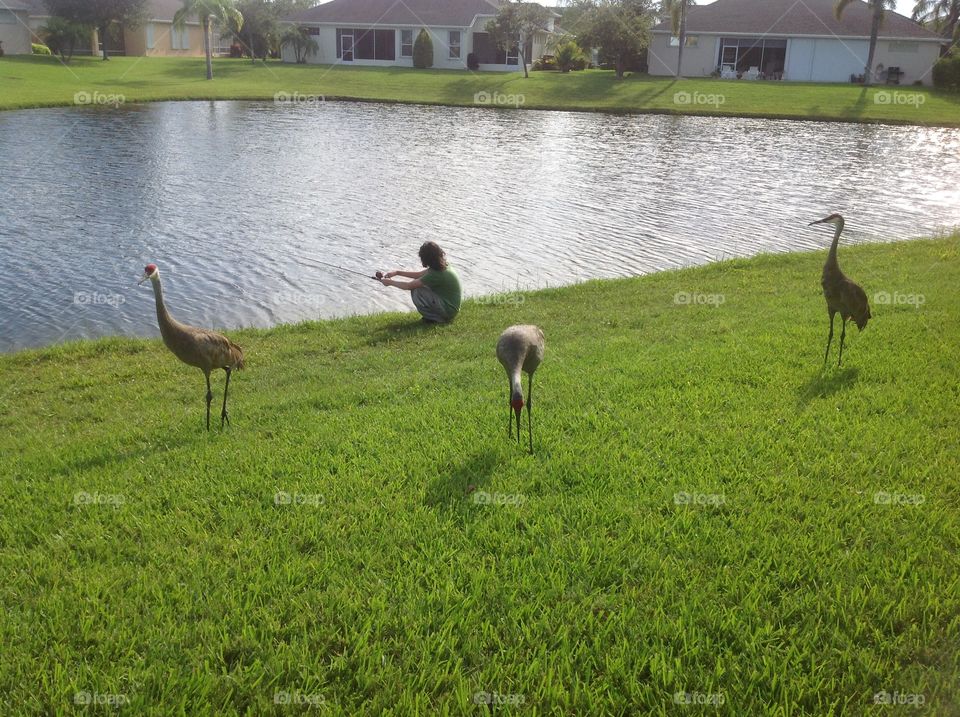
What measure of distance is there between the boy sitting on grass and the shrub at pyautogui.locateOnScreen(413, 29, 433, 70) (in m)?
62.4

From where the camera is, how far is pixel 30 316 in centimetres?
1413

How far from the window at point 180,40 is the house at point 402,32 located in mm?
13766

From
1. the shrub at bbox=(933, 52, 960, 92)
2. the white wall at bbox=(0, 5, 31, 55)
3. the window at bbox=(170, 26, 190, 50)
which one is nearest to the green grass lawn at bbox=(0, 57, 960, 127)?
the shrub at bbox=(933, 52, 960, 92)

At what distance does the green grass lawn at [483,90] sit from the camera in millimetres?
48594

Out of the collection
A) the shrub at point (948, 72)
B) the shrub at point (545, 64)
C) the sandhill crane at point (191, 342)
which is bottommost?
the sandhill crane at point (191, 342)

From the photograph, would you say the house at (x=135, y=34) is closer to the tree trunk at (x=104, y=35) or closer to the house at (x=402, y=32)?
the tree trunk at (x=104, y=35)

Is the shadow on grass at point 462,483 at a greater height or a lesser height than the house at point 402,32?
lesser

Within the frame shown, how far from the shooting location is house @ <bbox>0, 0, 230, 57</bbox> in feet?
225

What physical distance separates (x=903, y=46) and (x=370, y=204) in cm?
5655

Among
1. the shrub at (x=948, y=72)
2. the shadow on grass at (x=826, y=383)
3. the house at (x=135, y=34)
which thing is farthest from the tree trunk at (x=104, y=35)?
the shadow on grass at (x=826, y=383)

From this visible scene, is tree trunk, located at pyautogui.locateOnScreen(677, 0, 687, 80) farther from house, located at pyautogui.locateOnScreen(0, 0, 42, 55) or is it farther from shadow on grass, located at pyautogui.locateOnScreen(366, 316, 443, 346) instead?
house, located at pyautogui.locateOnScreen(0, 0, 42, 55)

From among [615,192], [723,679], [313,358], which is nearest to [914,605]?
[723,679]

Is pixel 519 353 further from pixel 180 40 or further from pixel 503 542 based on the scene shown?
pixel 180 40

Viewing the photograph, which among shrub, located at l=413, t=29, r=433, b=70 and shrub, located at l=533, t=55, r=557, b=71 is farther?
shrub, located at l=533, t=55, r=557, b=71
